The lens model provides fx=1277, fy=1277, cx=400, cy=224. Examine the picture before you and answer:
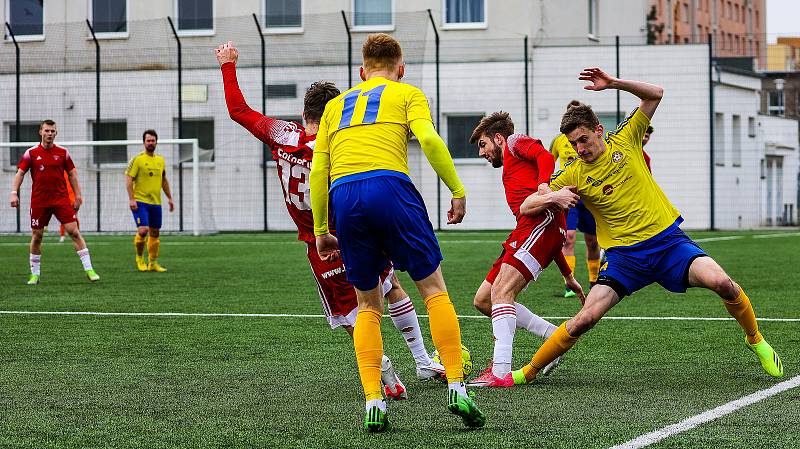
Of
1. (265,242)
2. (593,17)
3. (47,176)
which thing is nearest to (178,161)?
(265,242)

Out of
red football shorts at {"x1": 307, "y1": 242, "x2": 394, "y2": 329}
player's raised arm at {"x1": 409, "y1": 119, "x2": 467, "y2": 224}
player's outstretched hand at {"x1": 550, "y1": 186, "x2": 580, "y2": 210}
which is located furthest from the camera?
red football shorts at {"x1": 307, "y1": 242, "x2": 394, "y2": 329}

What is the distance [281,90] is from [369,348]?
26.4 meters

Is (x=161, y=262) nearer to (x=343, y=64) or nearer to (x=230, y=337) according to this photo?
(x=230, y=337)

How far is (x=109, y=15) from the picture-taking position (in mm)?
34875

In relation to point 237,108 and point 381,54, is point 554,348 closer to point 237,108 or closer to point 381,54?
point 381,54

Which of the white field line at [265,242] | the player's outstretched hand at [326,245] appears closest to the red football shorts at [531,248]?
the player's outstretched hand at [326,245]

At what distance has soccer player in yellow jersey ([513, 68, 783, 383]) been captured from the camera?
7.04 meters

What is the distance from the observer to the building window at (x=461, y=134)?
1249 inches

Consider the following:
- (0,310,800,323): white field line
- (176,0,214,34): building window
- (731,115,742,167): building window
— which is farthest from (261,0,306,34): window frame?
(0,310,800,323): white field line

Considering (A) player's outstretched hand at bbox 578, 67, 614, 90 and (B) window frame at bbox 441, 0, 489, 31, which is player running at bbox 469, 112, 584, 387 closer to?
(A) player's outstretched hand at bbox 578, 67, 614, 90

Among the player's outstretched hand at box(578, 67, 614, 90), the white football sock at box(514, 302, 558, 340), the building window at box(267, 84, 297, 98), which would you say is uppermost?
the building window at box(267, 84, 297, 98)

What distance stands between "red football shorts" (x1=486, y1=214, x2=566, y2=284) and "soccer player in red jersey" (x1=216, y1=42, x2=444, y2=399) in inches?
37.3

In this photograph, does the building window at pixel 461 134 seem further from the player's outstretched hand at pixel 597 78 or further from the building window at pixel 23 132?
the player's outstretched hand at pixel 597 78

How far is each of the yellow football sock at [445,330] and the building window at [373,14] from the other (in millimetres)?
26764
